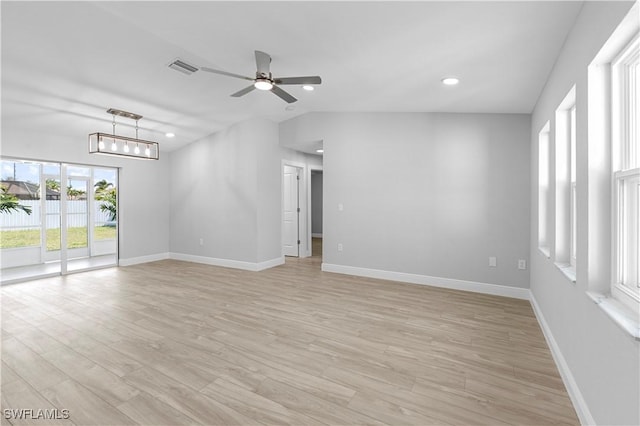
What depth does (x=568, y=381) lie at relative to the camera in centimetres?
212

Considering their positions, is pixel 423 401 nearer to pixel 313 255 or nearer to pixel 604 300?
pixel 604 300

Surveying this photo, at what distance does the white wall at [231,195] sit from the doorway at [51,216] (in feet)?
4.74

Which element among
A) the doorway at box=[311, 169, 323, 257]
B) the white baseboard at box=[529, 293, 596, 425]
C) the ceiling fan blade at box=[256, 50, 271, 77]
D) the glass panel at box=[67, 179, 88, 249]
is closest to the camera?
the white baseboard at box=[529, 293, 596, 425]

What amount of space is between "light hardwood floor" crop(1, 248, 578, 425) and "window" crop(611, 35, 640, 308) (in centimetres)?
96

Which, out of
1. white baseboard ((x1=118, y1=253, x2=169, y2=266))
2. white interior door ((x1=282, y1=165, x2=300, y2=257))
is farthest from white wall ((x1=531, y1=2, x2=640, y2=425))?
white baseboard ((x1=118, y1=253, x2=169, y2=266))

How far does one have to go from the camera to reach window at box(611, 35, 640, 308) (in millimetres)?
1500

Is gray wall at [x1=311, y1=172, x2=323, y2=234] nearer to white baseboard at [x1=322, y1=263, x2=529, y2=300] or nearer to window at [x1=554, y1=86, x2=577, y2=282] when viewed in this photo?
white baseboard at [x1=322, y1=263, x2=529, y2=300]

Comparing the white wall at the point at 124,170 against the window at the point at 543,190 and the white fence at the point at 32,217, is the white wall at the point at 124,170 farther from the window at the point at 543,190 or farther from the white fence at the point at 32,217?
the window at the point at 543,190

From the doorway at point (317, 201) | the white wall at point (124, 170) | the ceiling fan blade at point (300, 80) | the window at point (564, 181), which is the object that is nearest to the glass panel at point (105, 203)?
the white wall at point (124, 170)

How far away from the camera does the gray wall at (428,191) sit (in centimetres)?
429

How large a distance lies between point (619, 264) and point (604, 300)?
207 millimetres

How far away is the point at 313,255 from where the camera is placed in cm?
757

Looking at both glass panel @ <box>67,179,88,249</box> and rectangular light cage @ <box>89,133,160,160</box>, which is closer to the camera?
rectangular light cage @ <box>89,133,160,160</box>

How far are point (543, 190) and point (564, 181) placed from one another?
0.86 meters
